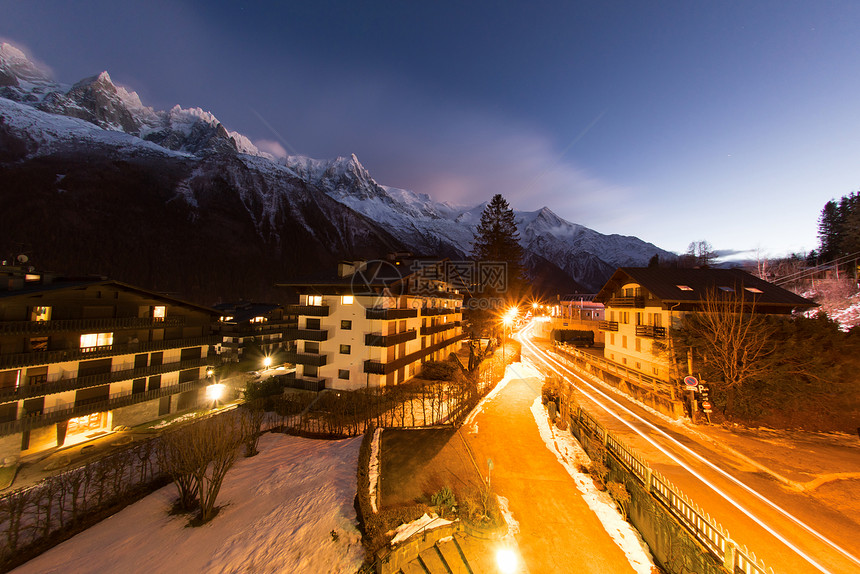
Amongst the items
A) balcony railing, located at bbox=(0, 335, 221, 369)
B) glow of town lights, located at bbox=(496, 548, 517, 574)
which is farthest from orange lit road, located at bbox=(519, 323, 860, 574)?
balcony railing, located at bbox=(0, 335, 221, 369)

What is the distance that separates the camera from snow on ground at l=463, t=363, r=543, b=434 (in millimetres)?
21305

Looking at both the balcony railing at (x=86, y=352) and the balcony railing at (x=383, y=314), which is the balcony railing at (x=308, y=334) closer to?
the balcony railing at (x=383, y=314)

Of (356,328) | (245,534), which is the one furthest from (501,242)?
(245,534)

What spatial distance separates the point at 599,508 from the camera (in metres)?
12.4

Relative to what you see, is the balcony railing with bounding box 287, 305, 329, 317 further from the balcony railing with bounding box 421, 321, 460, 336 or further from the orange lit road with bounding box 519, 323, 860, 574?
the orange lit road with bounding box 519, 323, 860, 574

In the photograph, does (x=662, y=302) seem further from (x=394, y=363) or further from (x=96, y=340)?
(x=96, y=340)

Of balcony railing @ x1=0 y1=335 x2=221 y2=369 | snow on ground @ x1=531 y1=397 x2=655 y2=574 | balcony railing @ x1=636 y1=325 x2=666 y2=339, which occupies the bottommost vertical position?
snow on ground @ x1=531 y1=397 x2=655 y2=574

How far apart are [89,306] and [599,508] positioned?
39647mm

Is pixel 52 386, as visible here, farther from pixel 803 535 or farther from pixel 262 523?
pixel 803 535

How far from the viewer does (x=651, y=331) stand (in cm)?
2959

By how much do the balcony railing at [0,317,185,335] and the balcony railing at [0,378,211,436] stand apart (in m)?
6.21

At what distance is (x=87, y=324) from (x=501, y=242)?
158 ft

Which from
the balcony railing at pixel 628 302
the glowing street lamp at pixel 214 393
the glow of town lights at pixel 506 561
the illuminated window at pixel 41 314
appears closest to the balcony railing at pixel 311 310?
the glowing street lamp at pixel 214 393

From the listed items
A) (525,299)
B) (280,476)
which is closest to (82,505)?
(280,476)
